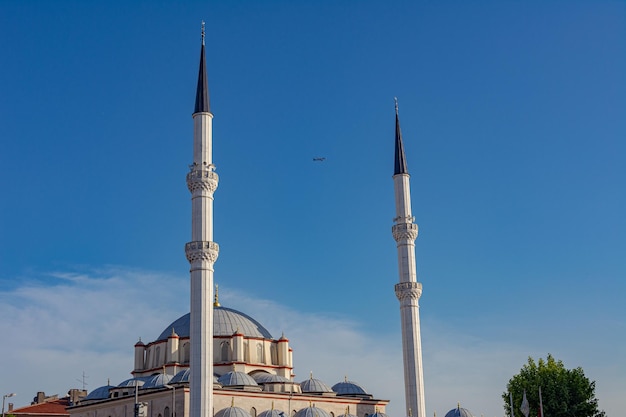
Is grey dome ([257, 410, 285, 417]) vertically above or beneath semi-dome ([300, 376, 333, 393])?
beneath

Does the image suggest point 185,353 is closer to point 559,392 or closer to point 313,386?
point 313,386

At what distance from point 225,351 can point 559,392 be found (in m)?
21.7

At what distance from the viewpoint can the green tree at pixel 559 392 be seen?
50969 mm

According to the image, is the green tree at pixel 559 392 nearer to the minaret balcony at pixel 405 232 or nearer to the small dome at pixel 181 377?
the minaret balcony at pixel 405 232

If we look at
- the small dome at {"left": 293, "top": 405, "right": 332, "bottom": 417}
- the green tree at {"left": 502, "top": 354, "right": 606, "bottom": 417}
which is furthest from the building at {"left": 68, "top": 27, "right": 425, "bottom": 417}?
the green tree at {"left": 502, "top": 354, "right": 606, "bottom": 417}

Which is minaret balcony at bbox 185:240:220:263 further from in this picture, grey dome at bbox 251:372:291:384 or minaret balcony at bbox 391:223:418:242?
minaret balcony at bbox 391:223:418:242

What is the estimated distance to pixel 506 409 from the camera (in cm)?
5516

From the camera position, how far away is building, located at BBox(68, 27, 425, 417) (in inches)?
1433

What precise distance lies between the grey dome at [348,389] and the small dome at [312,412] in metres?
6.61

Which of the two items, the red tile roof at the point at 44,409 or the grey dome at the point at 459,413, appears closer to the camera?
the grey dome at the point at 459,413

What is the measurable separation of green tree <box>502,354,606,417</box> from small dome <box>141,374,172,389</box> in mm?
23078

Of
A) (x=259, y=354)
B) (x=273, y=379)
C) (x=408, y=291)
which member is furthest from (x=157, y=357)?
(x=408, y=291)

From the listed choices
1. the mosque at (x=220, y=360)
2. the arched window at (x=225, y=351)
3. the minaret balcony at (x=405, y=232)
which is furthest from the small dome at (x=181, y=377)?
the minaret balcony at (x=405, y=232)

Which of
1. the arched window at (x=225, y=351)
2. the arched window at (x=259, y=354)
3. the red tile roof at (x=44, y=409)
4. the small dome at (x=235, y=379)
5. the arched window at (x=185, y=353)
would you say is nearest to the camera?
the small dome at (x=235, y=379)
